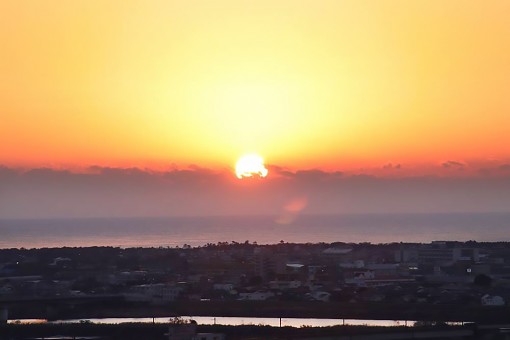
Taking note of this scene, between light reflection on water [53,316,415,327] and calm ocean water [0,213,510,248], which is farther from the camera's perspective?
calm ocean water [0,213,510,248]

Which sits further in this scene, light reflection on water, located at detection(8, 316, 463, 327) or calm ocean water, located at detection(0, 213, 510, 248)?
calm ocean water, located at detection(0, 213, 510, 248)

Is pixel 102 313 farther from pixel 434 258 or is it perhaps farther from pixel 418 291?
pixel 434 258

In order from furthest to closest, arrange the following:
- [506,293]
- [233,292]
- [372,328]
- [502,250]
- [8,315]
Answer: [502,250], [233,292], [506,293], [8,315], [372,328]

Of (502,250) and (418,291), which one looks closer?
(418,291)

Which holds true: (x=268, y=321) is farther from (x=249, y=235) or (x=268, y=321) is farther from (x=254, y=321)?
(x=249, y=235)

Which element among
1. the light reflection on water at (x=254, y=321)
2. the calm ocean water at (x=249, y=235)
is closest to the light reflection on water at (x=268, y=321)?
the light reflection on water at (x=254, y=321)

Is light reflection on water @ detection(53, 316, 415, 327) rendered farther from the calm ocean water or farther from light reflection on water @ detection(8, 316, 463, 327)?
the calm ocean water

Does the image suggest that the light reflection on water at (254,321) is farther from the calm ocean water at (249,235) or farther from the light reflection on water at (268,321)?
the calm ocean water at (249,235)

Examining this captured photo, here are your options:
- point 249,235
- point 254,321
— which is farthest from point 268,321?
point 249,235

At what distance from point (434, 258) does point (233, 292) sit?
64.1 ft

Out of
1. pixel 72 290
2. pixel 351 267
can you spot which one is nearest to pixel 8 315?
pixel 72 290

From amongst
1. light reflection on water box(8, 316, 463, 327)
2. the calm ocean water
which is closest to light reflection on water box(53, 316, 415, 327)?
light reflection on water box(8, 316, 463, 327)

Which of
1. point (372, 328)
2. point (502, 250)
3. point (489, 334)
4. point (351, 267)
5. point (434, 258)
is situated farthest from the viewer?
point (502, 250)

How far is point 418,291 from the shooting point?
105ft
